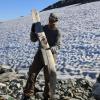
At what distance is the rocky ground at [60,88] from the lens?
973 cm

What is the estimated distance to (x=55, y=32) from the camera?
914 cm

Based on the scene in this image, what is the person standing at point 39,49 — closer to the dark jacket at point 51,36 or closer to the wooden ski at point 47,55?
the dark jacket at point 51,36

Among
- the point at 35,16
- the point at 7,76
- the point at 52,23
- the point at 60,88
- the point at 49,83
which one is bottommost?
the point at 60,88

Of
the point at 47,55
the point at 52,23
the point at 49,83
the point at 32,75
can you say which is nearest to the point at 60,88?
the point at 32,75

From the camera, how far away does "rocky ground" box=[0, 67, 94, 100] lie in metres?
9.73

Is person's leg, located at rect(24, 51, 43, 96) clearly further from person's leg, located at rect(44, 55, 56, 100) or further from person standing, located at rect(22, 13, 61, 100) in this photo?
person's leg, located at rect(44, 55, 56, 100)

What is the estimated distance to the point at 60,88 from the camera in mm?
10406

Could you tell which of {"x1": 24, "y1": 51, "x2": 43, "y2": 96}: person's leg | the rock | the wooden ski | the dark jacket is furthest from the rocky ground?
the dark jacket

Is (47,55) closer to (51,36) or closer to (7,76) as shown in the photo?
(51,36)

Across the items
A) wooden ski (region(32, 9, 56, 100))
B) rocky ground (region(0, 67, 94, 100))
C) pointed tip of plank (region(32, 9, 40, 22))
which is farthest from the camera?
rocky ground (region(0, 67, 94, 100))

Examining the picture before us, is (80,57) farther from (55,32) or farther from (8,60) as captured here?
(55,32)

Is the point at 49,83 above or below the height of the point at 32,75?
below

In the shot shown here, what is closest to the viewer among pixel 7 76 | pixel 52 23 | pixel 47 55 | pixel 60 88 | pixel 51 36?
pixel 47 55

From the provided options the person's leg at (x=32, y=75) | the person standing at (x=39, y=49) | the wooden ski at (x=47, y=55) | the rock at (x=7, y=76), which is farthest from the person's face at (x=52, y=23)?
the rock at (x=7, y=76)
